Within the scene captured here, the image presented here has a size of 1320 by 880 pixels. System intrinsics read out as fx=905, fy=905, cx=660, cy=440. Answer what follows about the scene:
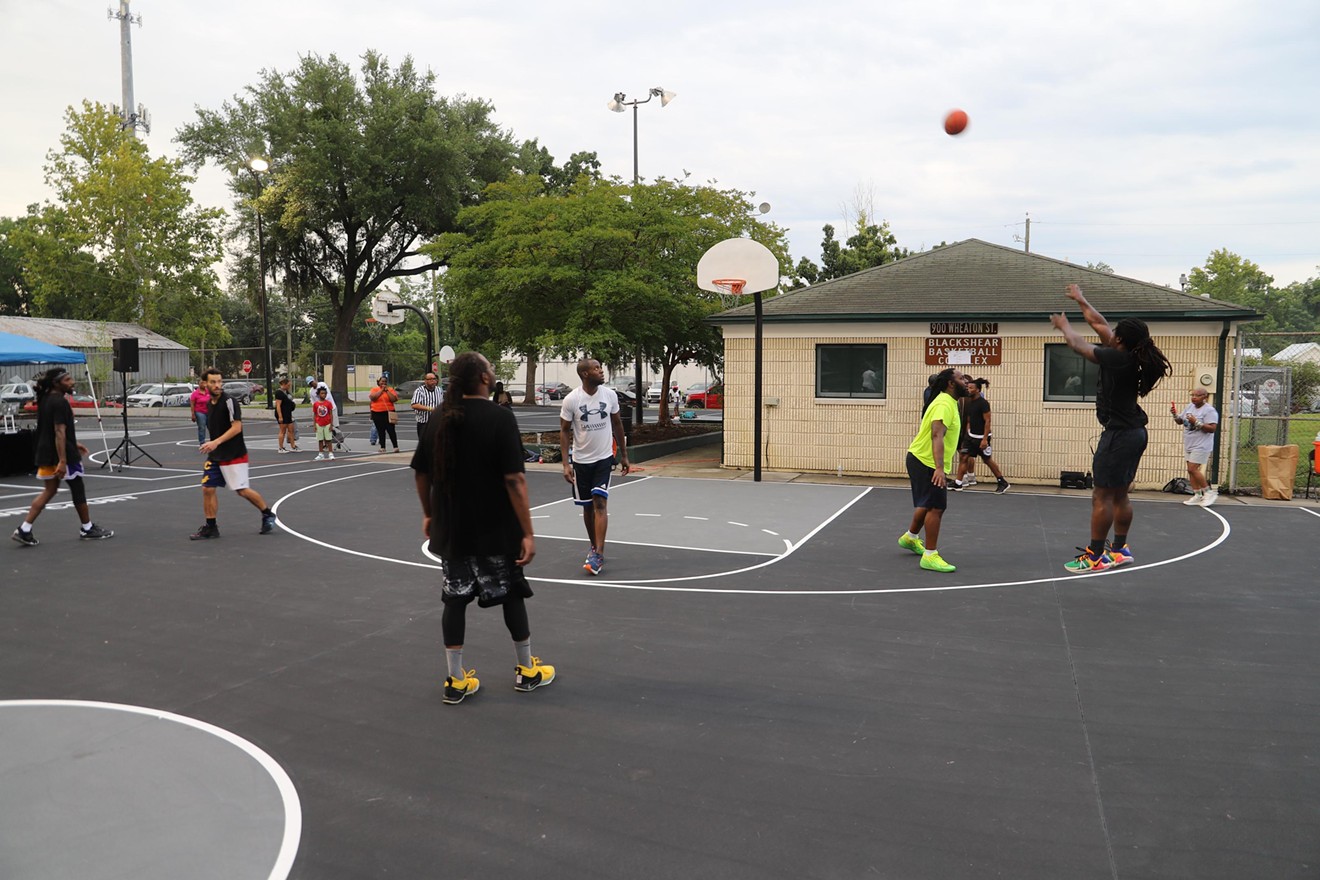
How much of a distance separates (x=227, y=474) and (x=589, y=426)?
4.51m

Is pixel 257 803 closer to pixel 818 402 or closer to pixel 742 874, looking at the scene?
pixel 742 874

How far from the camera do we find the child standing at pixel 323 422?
1927 centimetres

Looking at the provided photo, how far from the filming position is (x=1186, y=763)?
14.2 feet

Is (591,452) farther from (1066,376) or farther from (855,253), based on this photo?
(855,253)

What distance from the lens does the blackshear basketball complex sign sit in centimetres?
1516

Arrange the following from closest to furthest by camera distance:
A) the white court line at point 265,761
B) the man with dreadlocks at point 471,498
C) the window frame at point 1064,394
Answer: the white court line at point 265,761, the man with dreadlocks at point 471,498, the window frame at point 1064,394

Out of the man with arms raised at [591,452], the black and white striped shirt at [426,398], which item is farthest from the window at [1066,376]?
the black and white striped shirt at [426,398]

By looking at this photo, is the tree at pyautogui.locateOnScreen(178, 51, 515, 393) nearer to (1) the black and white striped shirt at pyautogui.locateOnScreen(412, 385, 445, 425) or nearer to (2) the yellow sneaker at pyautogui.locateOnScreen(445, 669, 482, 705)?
(1) the black and white striped shirt at pyautogui.locateOnScreen(412, 385, 445, 425)

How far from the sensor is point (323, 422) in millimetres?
19422

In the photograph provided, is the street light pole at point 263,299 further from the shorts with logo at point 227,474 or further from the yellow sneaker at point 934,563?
the yellow sneaker at point 934,563

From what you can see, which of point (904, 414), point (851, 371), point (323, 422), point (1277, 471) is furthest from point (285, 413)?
point (1277, 471)

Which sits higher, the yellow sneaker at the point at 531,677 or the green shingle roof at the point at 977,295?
the green shingle roof at the point at 977,295

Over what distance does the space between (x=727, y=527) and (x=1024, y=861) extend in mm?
7431

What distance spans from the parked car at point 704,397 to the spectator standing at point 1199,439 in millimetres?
26686
